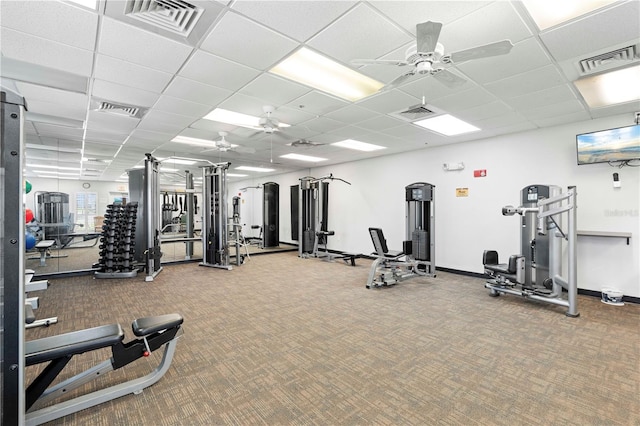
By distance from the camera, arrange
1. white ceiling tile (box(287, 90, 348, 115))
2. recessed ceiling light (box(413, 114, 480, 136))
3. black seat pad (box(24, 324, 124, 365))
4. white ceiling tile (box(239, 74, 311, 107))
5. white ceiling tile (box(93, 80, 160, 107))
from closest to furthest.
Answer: black seat pad (box(24, 324, 124, 365)) → white ceiling tile (box(239, 74, 311, 107)) → white ceiling tile (box(93, 80, 160, 107)) → white ceiling tile (box(287, 90, 348, 115)) → recessed ceiling light (box(413, 114, 480, 136))

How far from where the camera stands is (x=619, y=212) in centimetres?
440

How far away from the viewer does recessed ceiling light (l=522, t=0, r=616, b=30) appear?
210 centimetres

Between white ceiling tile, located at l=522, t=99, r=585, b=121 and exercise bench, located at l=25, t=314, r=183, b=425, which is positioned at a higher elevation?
white ceiling tile, located at l=522, t=99, r=585, b=121

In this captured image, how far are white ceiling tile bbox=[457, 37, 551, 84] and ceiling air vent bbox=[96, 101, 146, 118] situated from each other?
14.3 feet

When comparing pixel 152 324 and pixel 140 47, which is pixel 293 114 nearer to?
pixel 140 47

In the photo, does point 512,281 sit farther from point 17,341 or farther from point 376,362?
point 17,341

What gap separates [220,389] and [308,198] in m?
6.46

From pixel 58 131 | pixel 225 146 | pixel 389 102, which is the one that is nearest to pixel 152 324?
pixel 389 102

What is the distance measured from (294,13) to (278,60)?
73 cm

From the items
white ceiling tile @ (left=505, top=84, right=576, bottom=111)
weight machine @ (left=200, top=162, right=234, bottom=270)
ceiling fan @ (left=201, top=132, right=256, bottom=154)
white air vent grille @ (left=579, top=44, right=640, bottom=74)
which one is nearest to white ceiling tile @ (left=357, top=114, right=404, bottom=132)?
white ceiling tile @ (left=505, top=84, right=576, bottom=111)

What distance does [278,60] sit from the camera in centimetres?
288

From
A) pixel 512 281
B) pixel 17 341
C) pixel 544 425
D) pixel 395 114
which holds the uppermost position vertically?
pixel 395 114

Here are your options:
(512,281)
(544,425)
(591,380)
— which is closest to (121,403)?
(544,425)

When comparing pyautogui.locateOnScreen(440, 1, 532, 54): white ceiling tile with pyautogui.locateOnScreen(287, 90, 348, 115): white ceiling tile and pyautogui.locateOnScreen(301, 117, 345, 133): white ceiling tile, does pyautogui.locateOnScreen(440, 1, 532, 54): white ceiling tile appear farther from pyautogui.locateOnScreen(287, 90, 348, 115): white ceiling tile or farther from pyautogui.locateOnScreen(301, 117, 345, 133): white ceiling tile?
pyautogui.locateOnScreen(301, 117, 345, 133): white ceiling tile
